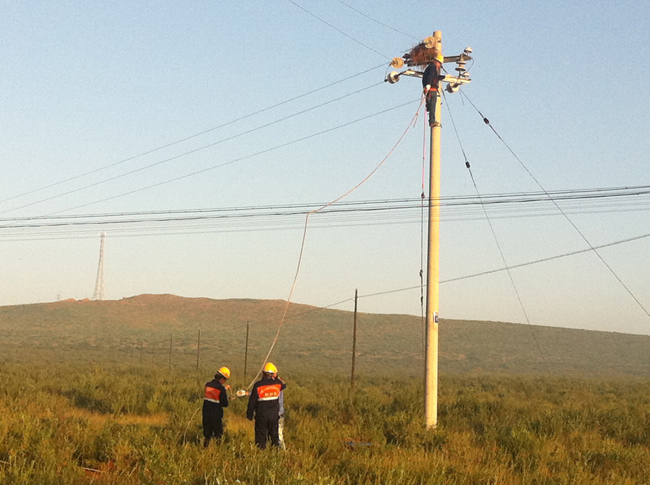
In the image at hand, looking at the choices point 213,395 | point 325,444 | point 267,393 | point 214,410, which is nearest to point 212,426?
point 214,410

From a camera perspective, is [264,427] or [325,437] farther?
[325,437]

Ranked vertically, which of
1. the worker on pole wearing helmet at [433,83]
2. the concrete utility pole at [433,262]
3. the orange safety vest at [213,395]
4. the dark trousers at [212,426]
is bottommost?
the dark trousers at [212,426]

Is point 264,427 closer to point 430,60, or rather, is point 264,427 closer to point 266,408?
point 266,408

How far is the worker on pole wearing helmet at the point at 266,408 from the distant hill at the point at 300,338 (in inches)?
2274

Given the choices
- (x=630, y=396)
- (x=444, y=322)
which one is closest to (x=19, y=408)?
(x=630, y=396)

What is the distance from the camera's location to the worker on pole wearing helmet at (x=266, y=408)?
11969mm

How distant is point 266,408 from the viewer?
11992 millimetres

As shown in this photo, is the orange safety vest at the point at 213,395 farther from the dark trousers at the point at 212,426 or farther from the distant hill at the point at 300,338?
the distant hill at the point at 300,338

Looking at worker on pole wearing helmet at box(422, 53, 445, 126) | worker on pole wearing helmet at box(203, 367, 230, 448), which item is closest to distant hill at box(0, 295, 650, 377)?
worker on pole wearing helmet at box(422, 53, 445, 126)

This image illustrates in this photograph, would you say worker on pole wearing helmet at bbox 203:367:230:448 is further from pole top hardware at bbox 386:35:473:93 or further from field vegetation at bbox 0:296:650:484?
pole top hardware at bbox 386:35:473:93

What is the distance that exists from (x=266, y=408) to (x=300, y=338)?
88.0 meters

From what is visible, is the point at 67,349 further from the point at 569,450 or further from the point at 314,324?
the point at 569,450

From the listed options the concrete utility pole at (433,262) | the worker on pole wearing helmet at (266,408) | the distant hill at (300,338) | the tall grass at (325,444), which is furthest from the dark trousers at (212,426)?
the distant hill at (300,338)

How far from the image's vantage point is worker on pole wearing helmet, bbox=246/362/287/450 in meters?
12.0
